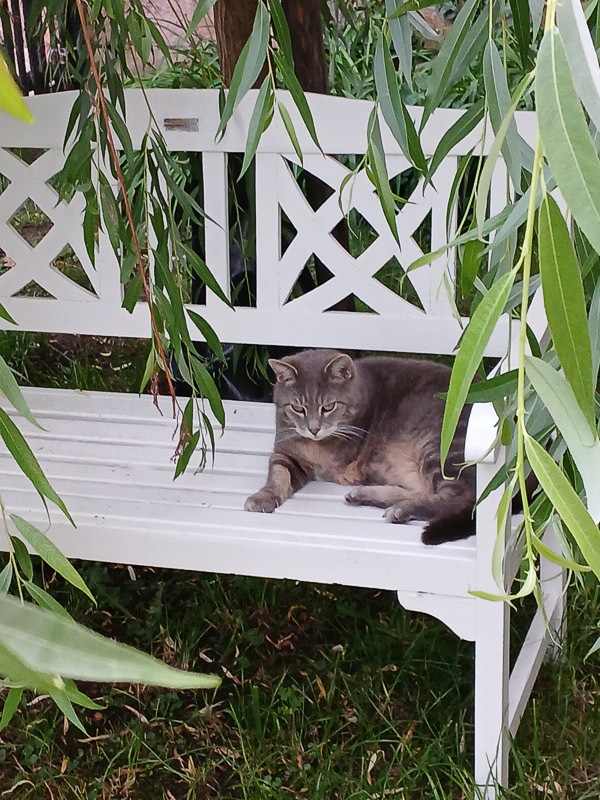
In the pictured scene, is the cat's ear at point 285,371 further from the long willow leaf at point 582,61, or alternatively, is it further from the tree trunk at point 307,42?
the long willow leaf at point 582,61

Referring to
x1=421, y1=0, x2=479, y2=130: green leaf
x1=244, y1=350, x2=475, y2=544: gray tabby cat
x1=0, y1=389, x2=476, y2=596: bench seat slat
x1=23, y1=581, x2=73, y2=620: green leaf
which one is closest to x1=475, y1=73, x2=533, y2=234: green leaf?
x1=421, y1=0, x2=479, y2=130: green leaf

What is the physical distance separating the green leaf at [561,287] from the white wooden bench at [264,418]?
82 cm

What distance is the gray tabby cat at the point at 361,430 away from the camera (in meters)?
1.60

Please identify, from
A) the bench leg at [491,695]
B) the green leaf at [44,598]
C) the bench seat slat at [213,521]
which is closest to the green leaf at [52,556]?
the green leaf at [44,598]

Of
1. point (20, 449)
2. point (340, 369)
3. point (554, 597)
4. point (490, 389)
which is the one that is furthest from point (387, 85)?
point (554, 597)

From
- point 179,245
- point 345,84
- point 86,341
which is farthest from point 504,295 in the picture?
point 86,341

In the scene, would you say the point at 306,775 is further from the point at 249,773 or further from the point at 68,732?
the point at 68,732

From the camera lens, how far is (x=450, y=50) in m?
0.80

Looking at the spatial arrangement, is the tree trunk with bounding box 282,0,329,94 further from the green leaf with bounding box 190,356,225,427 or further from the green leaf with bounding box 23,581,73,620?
the green leaf with bounding box 23,581,73,620

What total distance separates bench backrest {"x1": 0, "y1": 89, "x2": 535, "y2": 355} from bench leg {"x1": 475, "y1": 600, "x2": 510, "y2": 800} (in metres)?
0.57

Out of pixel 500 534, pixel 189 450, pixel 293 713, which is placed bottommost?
pixel 293 713

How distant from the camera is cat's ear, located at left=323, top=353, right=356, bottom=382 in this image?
1.73 m

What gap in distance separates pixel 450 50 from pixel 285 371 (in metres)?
1.03

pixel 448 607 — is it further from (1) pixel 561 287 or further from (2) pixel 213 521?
(1) pixel 561 287
